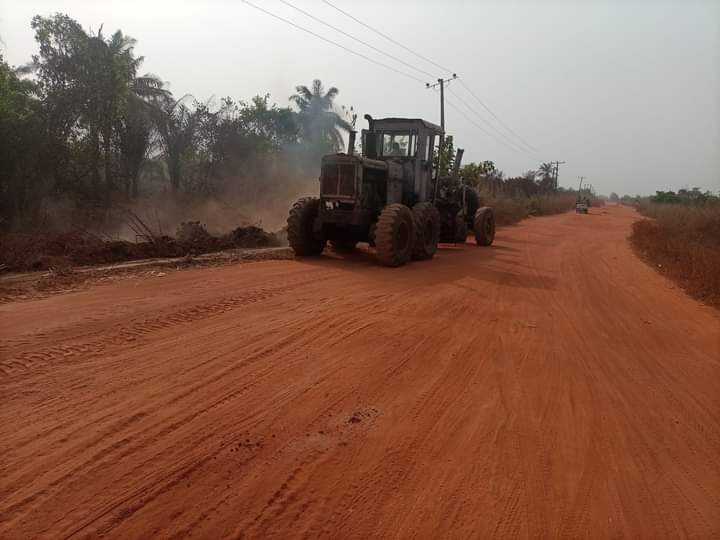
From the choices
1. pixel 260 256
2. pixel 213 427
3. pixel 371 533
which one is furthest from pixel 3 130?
pixel 371 533

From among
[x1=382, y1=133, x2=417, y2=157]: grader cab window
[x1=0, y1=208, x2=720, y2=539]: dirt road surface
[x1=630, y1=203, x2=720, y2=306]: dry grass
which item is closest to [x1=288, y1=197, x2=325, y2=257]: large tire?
[x1=382, y1=133, x2=417, y2=157]: grader cab window

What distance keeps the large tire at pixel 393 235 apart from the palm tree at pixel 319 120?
19.0m

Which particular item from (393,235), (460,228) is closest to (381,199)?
(393,235)

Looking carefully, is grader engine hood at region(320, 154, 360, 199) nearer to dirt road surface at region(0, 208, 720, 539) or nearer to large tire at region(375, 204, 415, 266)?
A: large tire at region(375, 204, 415, 266)

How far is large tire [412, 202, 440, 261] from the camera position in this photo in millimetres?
11461

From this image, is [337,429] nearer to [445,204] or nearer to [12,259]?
[12,259]

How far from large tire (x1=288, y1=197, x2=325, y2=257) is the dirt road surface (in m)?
3.85

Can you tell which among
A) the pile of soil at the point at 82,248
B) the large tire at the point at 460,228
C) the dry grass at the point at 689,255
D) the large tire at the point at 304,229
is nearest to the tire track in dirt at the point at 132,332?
the pile of soil at the point at 82,248

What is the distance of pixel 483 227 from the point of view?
16.2 metres

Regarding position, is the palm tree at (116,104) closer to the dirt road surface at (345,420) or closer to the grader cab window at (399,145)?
the grader cab window at (399,145)

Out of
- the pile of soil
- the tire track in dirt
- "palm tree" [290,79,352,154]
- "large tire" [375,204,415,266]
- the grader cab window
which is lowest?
the tire track in dirt

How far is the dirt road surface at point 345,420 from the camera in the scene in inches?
112

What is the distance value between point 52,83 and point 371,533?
49.2ft

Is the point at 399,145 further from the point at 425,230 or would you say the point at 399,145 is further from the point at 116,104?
the point at 116,104
